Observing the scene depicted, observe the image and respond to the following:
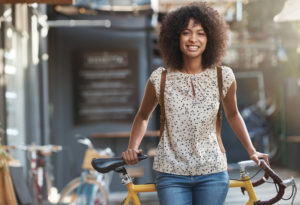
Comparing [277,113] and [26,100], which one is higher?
[26,100]

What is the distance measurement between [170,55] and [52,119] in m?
7.53

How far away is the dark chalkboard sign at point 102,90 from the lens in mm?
10758

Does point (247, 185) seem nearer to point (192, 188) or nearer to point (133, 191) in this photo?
point (192, 188)

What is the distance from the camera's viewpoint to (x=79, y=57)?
424 inches

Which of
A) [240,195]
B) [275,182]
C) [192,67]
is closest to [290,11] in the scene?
[240,195]

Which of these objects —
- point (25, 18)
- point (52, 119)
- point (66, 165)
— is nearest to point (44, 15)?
point (25, 18)

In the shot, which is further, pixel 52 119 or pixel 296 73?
pixel 296 73

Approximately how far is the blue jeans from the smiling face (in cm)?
58

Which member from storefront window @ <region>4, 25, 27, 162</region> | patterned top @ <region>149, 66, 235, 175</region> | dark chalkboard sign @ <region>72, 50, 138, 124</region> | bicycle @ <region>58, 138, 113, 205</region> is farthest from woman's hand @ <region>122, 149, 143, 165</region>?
dark chalkboard sign @ <region>72, 50, 138, 124</region>

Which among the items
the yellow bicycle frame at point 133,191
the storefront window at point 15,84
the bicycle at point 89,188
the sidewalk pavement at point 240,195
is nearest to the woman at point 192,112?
the yellow bicycle frame at point 133,191

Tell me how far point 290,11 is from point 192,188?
296 cm

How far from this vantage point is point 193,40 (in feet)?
8.47

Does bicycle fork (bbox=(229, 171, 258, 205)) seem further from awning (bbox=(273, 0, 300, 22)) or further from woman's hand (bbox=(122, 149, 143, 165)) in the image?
awning (bbox=(273, 0, 300, 22))

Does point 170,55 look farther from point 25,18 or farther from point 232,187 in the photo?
point 25,18
